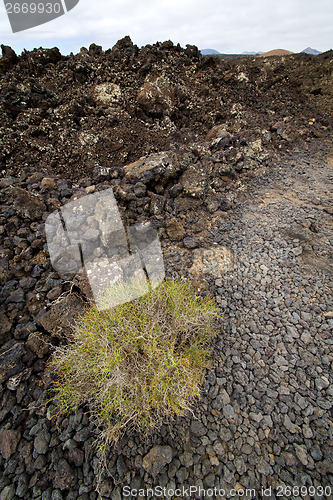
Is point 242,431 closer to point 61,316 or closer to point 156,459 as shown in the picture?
point 156,459

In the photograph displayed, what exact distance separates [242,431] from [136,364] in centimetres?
100

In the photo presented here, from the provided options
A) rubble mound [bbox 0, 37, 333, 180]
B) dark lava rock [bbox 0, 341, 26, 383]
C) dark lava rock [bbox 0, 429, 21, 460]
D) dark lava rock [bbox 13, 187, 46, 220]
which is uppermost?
rubble mound [bbox 0, 37, 333, 180]

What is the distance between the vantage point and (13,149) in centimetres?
450

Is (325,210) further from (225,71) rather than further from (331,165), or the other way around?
(225,71)

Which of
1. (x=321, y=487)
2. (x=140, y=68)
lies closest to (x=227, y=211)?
(x=321, y=487)

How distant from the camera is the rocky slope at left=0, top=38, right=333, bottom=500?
172cm

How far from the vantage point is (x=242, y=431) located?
181cm

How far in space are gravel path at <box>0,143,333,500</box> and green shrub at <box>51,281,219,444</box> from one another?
0.17 meters

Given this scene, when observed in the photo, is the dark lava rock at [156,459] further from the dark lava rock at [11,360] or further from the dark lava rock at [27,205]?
the dark lava rock at [27,205]

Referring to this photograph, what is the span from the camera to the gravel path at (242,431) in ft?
5.31

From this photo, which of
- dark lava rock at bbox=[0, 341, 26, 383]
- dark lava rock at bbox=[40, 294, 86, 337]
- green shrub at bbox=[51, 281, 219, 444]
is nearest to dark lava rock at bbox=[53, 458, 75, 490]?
green shrub at bbox=[51, 281, 219, 444]

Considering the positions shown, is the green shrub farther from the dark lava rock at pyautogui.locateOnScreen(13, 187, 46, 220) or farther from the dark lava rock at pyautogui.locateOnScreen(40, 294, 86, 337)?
the dark lava rock at pyautogui.locateOnScreen(13, 187, 46, 220)

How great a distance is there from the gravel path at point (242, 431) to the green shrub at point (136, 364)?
0.54 ft

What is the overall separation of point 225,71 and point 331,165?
16.7 feet
